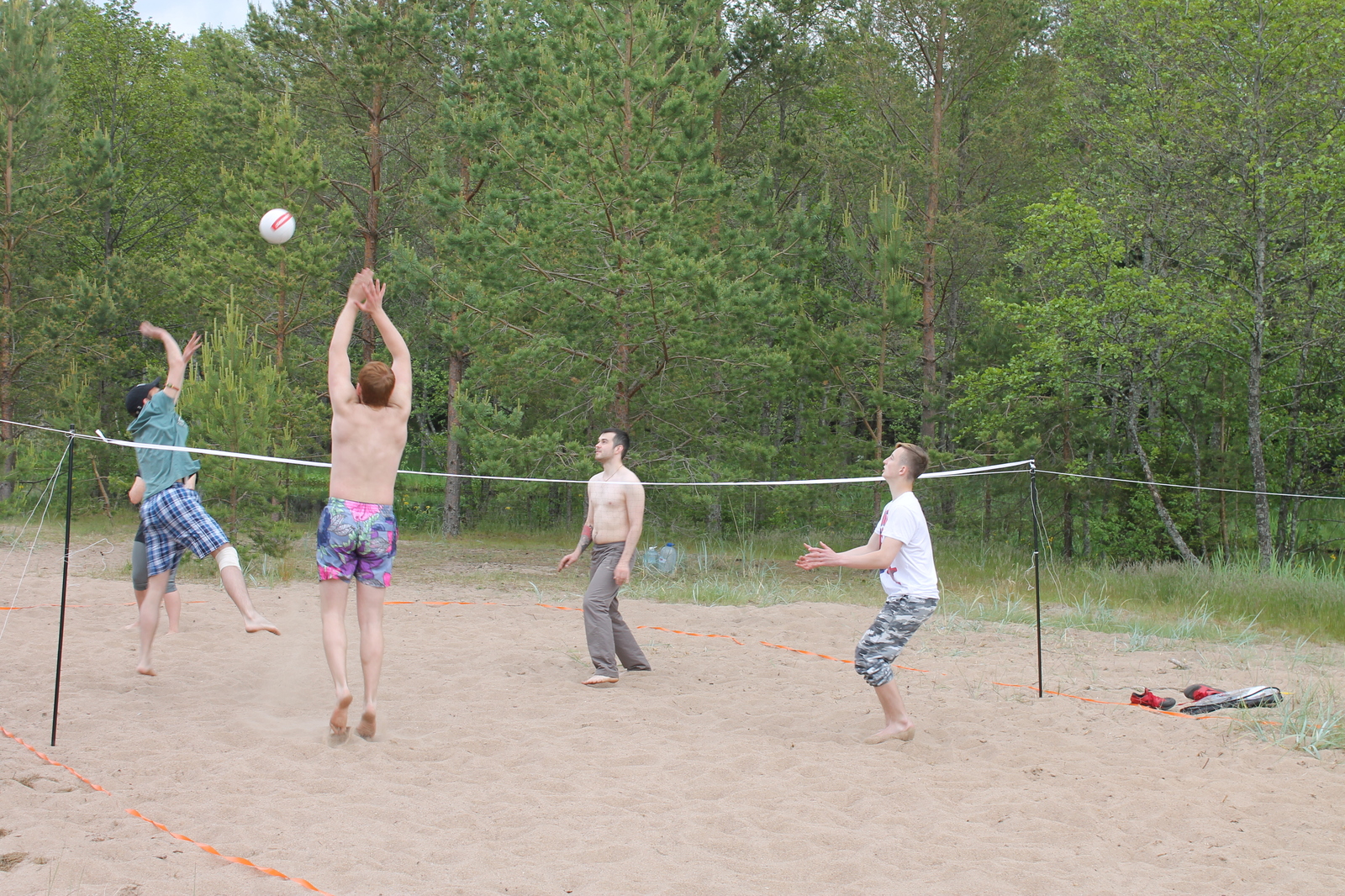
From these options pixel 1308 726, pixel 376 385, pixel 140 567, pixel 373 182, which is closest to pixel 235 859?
pixel 376 385

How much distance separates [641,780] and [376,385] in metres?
2.01

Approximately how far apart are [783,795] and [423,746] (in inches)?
63.9

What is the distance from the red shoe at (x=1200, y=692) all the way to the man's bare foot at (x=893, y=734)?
192cm

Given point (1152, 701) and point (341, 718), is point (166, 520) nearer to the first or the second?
point (341, 718)

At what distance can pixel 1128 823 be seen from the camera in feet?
12.8

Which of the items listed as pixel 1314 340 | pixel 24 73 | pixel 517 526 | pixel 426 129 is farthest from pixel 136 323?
pixel 1314 340

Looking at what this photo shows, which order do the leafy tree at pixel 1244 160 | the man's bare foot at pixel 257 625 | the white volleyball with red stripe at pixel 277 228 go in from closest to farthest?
the man's bare foot at pixel 257 625 < the white volleyball with red stripe at pixel 277 228 < the leafy tree at pixel 1244 160

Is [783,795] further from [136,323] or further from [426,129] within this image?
[136,323]

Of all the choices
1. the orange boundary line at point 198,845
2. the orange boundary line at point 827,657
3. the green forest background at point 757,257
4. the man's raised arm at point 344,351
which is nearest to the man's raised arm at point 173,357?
the man's raised arm at point 344,351

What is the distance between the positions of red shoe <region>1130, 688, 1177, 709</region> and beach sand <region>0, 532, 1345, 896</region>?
173 mm

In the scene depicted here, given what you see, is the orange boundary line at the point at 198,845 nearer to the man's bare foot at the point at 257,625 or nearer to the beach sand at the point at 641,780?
the beach sand at the point at 641,780

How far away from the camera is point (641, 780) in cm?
429

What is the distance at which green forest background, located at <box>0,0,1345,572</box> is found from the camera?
13.5 meters

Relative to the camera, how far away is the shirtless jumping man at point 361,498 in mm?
4457
